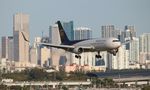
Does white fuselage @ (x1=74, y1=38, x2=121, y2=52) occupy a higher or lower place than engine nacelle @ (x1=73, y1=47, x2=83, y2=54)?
higher

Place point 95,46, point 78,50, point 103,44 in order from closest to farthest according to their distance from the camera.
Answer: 1. point 103,44
2. point 95,46
3. point 78,50

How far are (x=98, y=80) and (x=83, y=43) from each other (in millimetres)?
110990

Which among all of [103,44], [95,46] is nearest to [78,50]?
[95,46]

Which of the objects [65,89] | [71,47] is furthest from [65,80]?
[71,47]

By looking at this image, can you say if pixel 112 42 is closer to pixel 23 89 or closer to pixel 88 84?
pixel 23 89

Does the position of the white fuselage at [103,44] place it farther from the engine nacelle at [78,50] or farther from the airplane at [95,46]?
the engine nacelle at [78,50]

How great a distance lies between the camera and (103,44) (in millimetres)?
79250

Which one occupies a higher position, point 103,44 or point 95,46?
point 103,44

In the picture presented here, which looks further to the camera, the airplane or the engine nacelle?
the engine nacelle

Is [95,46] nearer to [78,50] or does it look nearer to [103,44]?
[103,44]

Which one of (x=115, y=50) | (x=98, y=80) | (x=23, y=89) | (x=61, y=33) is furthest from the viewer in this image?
(x=98, y=80)

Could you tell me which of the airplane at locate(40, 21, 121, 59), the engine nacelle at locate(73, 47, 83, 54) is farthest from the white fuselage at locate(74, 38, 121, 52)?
the engine nacelle at locate(73, 47, 83, 54)

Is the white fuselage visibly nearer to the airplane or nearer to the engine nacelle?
the airplane

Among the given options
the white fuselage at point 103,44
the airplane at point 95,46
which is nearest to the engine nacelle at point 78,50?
the airplane at point 95,46
